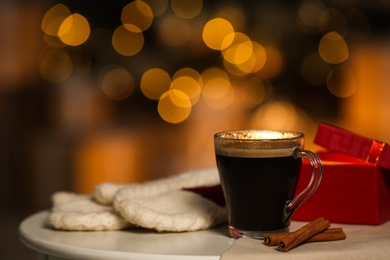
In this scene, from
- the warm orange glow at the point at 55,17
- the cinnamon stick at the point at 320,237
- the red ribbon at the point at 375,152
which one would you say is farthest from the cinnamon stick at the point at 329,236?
the warm orange glow at the point at 55,17

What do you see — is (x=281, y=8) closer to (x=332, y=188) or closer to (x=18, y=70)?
(x=18, y=70)

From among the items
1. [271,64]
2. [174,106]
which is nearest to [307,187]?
[271,64]

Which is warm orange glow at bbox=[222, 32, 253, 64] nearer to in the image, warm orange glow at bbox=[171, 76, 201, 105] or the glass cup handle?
warm orange glow at bbox=[171, 76, 201, 105]

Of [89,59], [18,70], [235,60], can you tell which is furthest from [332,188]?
[18,70]

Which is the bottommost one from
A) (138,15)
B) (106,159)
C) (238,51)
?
(106,159)

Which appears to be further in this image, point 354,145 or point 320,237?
point 354,145

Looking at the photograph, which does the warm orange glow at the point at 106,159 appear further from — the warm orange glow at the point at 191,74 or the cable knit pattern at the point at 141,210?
the cable knit pattern at the point at 141,210

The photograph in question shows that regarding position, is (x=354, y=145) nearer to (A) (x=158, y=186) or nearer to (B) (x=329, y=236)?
(B) (x=329, y=236)
